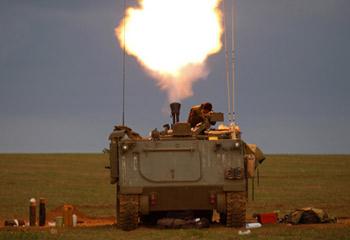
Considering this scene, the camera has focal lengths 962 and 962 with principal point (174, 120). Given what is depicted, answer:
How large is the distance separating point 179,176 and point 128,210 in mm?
1503

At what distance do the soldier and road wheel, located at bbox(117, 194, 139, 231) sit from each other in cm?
376

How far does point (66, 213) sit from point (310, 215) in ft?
21.4

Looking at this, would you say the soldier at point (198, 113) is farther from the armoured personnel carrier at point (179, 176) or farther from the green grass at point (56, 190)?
the green grass at point (56, 190)

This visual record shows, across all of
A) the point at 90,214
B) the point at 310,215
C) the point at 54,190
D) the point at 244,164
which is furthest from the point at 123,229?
the point at 54,190

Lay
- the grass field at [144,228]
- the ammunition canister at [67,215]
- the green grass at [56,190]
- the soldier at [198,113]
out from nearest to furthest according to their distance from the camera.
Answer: the grass field at [144,228] → the ammunition canister at [67,215] → the soldier at [198,113] → the green grass at [56,190]

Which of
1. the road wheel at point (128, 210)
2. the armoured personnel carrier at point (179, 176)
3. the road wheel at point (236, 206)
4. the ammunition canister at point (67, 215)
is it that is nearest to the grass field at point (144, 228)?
the road wheel at point (128, 210)

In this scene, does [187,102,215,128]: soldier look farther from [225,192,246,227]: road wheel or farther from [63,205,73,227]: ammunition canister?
[63,205,73,227]: ammunition canister

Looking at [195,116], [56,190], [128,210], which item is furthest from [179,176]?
[56,190]

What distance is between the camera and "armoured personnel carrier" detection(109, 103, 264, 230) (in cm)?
2356

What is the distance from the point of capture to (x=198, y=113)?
26500 millimetres

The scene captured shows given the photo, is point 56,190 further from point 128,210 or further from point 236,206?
point 236,206

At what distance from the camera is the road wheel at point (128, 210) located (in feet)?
77.0

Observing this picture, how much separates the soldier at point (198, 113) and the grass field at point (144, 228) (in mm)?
3711

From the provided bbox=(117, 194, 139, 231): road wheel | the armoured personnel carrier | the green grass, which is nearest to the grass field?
the green grass
